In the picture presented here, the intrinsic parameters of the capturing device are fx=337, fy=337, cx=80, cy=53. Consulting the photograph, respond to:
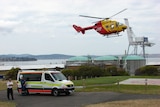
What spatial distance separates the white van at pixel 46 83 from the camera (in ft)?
81.6

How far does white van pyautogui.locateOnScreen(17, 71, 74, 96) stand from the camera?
24.9 m

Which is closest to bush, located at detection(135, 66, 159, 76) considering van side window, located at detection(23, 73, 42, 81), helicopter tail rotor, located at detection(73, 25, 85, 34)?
helicopter tail rotor, located at detection(73, 25, 85, 34)

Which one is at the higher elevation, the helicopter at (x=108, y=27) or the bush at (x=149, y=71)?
the helicopter at (x=108, y=27)

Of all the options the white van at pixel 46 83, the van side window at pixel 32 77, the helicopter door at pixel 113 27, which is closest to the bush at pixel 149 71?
the helicopter door at pixel 113 27

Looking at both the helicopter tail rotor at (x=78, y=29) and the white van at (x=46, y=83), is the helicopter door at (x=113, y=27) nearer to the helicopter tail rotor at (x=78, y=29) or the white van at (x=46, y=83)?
the helicopter tail rotor at (x=78, y=29)

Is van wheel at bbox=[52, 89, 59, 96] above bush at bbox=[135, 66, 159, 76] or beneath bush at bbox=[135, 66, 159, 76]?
beneath

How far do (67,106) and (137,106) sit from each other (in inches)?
148

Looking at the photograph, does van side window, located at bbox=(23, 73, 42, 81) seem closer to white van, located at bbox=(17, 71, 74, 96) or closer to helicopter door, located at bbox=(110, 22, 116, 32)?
white van, located at bbox=(17, 71, 74, 96)

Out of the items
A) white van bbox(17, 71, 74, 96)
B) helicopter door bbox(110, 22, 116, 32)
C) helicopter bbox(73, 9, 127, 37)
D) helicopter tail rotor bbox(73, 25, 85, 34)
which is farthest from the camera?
helicopter tail rotor bbox(73, 25, 85, 34)

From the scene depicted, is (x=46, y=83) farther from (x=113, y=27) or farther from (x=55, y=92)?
(x=113, y=27)

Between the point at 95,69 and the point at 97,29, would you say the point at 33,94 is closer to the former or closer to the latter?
the point at 97,29

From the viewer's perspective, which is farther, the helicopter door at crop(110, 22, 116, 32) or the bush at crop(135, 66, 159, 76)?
the bush at crop(135, 66, 159, 76)

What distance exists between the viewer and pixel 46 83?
25531 mm

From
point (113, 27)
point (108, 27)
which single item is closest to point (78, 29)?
point (108, 27)
